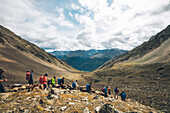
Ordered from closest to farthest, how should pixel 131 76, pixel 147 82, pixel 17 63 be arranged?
pixel 147 82
pixel 131 76
pixel 17 63

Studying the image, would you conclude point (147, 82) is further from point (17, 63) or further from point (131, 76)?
point (17, 63)

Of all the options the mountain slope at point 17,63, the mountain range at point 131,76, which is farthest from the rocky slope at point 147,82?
the mountain slope at point 17,63

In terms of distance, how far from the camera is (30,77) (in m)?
17.5

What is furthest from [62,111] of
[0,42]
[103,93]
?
[0,42]

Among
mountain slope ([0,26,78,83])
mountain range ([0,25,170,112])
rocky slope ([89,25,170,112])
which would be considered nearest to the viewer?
rocky slope ([89,25,170,112])

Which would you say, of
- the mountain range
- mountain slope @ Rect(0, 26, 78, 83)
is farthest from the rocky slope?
mountain slope @ Rect(0, 26, 78, 83)

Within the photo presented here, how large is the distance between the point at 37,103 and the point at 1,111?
3.36 meters

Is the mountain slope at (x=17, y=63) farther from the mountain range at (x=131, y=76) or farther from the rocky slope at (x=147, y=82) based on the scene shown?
the rocky slope at (x=147, y=82)

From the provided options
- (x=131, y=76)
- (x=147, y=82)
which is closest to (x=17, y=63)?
(x=131, y=76)

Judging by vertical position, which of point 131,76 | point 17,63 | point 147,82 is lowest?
point 147,82

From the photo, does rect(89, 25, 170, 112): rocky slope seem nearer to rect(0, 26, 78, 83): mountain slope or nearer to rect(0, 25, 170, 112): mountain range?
rect(0, 25, 170, 112): mountain range

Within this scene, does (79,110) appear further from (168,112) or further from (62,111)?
(168,112)

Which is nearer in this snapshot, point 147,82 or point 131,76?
point 147,82

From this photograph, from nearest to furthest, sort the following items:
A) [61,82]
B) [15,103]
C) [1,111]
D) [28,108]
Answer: [1,111], [28,108], [15,103], [61,82]
